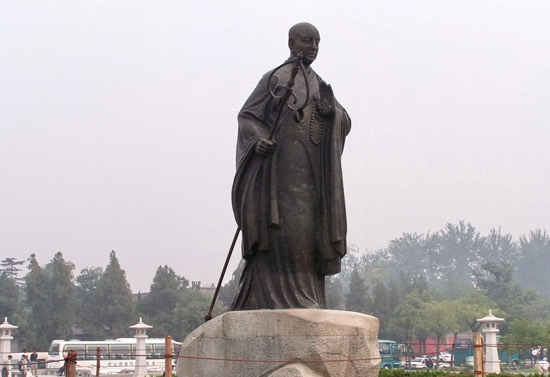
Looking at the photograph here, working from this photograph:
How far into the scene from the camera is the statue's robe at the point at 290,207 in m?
7.52

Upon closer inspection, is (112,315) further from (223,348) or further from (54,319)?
(223,348)

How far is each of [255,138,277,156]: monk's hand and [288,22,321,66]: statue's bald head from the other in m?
0.99

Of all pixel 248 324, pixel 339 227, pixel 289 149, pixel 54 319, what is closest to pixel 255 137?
pixel 289 149

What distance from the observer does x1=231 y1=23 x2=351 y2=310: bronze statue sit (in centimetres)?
751

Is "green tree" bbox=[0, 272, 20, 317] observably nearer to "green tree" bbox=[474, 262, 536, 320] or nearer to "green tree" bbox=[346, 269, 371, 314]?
"green tree" bbox=[346, 269, 371, 314]

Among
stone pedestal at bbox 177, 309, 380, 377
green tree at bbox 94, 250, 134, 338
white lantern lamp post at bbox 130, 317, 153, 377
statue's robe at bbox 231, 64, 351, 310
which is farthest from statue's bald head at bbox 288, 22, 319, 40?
green tree at bbox 94, 250, 134, 338

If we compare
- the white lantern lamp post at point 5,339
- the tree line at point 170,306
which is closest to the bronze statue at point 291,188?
the white lantern lamp post at point 5,339

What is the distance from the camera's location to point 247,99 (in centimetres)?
807

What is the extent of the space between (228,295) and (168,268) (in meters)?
3.57

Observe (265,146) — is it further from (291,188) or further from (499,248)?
(499,248)

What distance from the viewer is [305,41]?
7867 millimetres

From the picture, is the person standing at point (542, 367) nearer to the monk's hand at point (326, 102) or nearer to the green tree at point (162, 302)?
the monk's hand at point (326, 102)

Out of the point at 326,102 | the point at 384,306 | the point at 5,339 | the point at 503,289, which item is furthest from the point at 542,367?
the point at 503,289

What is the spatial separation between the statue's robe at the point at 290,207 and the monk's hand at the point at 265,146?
0.26ft
